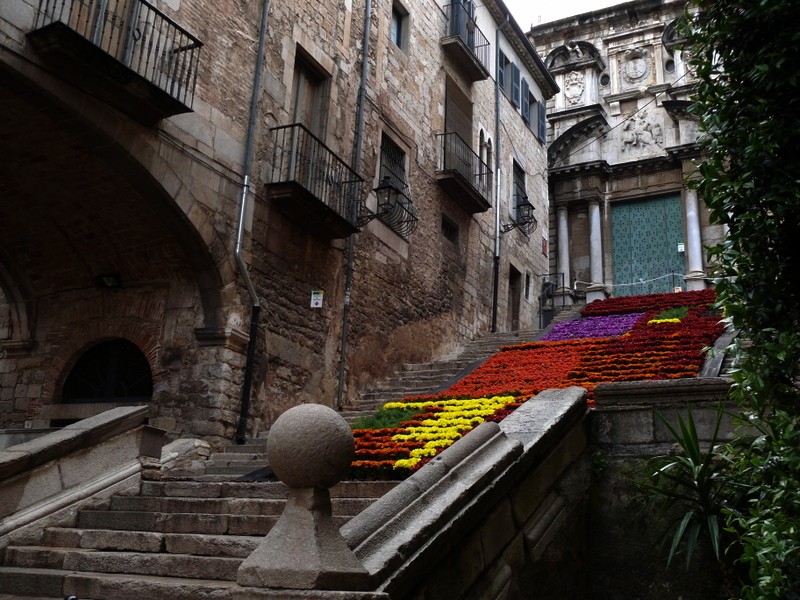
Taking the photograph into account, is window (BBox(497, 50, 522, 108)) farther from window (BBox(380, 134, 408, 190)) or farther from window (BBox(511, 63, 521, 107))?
window (BBox(380, 134, 408, 190))

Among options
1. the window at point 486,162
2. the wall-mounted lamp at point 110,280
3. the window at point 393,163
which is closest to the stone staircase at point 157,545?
the wall-mounted lamp at point 110,280

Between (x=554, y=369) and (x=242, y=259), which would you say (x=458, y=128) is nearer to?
(x=554, y=369)

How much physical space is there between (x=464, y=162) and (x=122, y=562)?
1385 centimetres

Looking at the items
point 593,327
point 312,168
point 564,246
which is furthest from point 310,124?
point 564,246

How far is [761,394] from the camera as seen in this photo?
14.0 ft

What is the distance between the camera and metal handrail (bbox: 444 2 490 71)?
59.7ft

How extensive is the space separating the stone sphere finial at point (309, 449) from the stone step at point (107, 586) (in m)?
1.07

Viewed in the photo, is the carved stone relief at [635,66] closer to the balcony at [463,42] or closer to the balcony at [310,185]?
the balcony at [463,42]

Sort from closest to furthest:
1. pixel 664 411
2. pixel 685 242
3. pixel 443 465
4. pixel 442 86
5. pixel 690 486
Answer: pixel 443 465, pixel 690 486, pixel 664 411, pixel 442 86, pixel 685 242

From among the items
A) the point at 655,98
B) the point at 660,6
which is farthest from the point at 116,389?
the point at 660,6

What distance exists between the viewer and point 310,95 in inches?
501

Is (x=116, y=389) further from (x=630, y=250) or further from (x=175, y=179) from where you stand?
(x=630, y=250)

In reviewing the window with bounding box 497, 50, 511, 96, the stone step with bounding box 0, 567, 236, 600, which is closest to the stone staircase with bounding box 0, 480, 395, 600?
the stone step with bounding box 0, 567, 236, 600

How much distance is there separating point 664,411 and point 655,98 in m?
21.6
